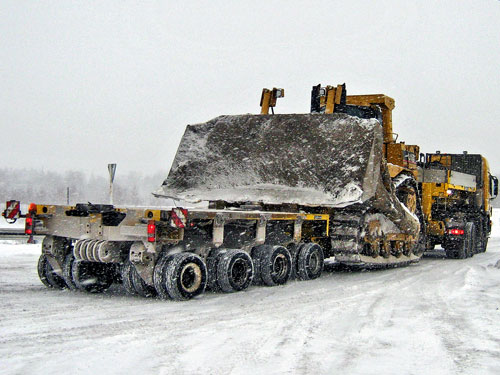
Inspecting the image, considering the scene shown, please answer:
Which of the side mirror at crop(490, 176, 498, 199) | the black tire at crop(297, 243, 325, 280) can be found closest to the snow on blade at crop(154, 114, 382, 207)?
the black tire at crop(297, 243, 325, 280)

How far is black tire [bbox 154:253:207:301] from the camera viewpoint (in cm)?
736

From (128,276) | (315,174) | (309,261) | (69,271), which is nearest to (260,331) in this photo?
(128,276)

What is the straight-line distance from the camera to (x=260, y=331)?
18.6ft

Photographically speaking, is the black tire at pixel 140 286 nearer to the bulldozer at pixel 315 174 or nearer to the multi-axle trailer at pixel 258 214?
the multi-axle trailer at pixel 258 214

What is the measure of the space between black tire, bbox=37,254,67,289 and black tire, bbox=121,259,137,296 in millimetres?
1266

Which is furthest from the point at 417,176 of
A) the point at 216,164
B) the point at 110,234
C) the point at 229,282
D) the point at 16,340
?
the point at 16,340

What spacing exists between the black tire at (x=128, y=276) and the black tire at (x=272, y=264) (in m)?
1.92

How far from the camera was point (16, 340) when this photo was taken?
523 cm

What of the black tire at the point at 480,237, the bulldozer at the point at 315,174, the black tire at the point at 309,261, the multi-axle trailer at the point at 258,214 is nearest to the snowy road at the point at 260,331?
the multi-axle trailer at the point at 258,214

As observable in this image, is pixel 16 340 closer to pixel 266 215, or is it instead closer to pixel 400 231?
pixel 266 215

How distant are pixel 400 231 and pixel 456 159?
6693 millimetres

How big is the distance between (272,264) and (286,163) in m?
2.53

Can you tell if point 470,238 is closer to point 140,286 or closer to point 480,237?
point 480,237

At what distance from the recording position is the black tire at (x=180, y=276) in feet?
24.1
